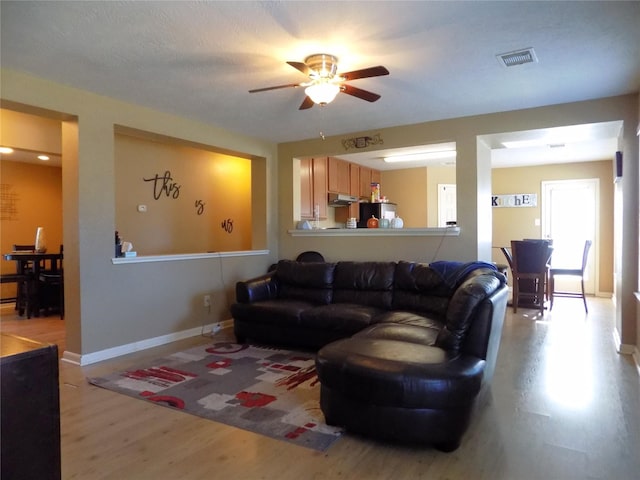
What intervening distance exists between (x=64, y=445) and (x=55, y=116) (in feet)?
8.76

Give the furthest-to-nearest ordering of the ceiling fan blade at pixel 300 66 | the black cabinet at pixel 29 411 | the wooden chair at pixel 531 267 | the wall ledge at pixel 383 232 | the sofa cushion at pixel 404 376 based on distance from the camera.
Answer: the wooden chair at pixel 531 267 → the wall ledge at pixel 383 232 → the ceiling fan blade at pixel 300 66 → the sofa cushion at pixel 404 376 → the black cabinet at pixel 29 411

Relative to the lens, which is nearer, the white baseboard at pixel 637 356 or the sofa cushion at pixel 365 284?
the white baseboard at pixel 637 356

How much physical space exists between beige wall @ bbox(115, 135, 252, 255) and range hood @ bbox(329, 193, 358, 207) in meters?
1.35

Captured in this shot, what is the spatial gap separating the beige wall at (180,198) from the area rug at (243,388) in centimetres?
194

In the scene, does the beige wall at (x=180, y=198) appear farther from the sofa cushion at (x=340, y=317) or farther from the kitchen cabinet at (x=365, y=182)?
the sofa cushion at (x=340, y=317)

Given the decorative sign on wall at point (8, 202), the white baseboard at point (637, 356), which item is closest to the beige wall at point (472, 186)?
the white baseboard at point (637, 356)

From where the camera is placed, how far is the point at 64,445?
2.22 metres

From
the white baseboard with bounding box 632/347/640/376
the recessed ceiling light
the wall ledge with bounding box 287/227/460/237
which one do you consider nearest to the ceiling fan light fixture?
the wall ledge with bounding box 287/227/460/237

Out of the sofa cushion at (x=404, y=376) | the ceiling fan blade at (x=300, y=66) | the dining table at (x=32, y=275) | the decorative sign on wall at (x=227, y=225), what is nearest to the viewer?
the sofa cushion at (x=404, y=376)

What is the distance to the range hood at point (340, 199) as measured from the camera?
6.76 m

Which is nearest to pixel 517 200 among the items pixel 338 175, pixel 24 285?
pixel 338 175

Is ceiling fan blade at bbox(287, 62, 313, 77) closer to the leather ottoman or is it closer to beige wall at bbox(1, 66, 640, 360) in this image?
the leather ottoman

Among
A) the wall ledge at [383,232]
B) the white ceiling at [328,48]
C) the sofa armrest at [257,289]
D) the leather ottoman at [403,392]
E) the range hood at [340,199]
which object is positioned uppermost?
the white ceiling at [328,48]

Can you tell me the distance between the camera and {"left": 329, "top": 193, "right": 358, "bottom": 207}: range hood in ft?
22.2
